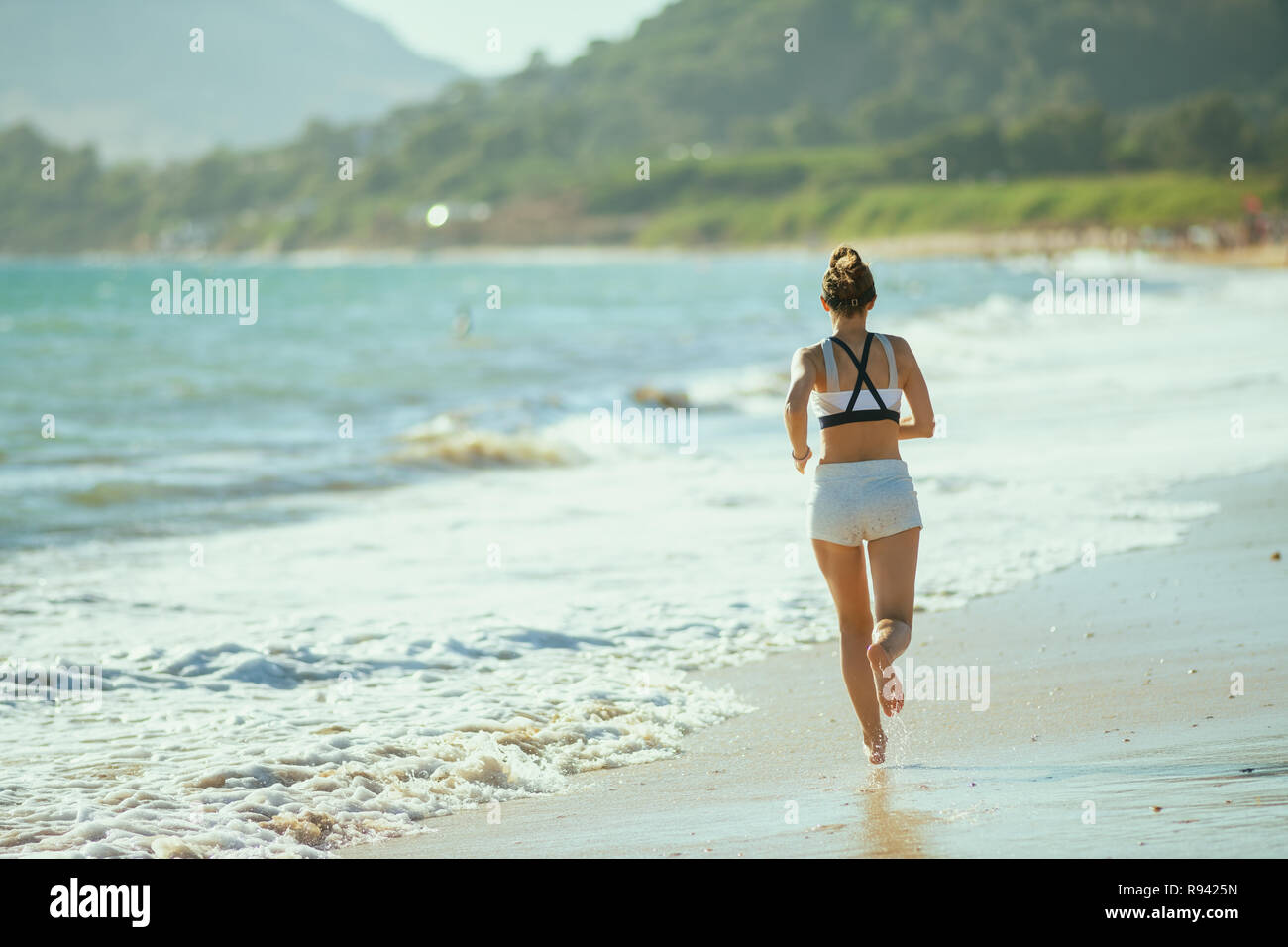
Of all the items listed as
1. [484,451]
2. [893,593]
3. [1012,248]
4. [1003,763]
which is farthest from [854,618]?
[1012,248]

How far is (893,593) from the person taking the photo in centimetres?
535

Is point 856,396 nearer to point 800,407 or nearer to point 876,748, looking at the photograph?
point 800,407

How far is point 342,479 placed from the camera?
14805 millimetres

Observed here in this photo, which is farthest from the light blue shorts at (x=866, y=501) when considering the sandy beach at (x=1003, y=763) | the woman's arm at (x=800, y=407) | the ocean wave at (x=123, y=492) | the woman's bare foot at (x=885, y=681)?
the ocean wave at (x=123, y=492)

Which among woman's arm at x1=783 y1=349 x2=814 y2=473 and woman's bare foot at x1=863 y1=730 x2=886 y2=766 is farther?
woman's bare foot at x1=863 y1=730 x2=886 y2=766

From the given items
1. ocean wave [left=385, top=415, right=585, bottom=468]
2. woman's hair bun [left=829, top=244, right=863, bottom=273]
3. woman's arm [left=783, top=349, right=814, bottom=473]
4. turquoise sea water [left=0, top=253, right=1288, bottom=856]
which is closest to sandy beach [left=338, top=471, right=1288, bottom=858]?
turquoise sea water [left=0, top=253, right=1288, bottom=856]

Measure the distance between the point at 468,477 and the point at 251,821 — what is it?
10.1 m

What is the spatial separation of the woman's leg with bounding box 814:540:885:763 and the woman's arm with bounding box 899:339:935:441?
51 centimetres

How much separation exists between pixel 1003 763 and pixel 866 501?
115cm

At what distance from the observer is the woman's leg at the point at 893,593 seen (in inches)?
208

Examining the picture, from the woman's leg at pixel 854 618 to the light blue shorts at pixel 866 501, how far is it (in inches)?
2.9

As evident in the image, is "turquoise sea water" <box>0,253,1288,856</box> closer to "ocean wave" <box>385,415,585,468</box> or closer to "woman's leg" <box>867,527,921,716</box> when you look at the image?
"ocean wave" <box>385,415,585,468</box>

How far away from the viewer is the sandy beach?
4473 millimetres
